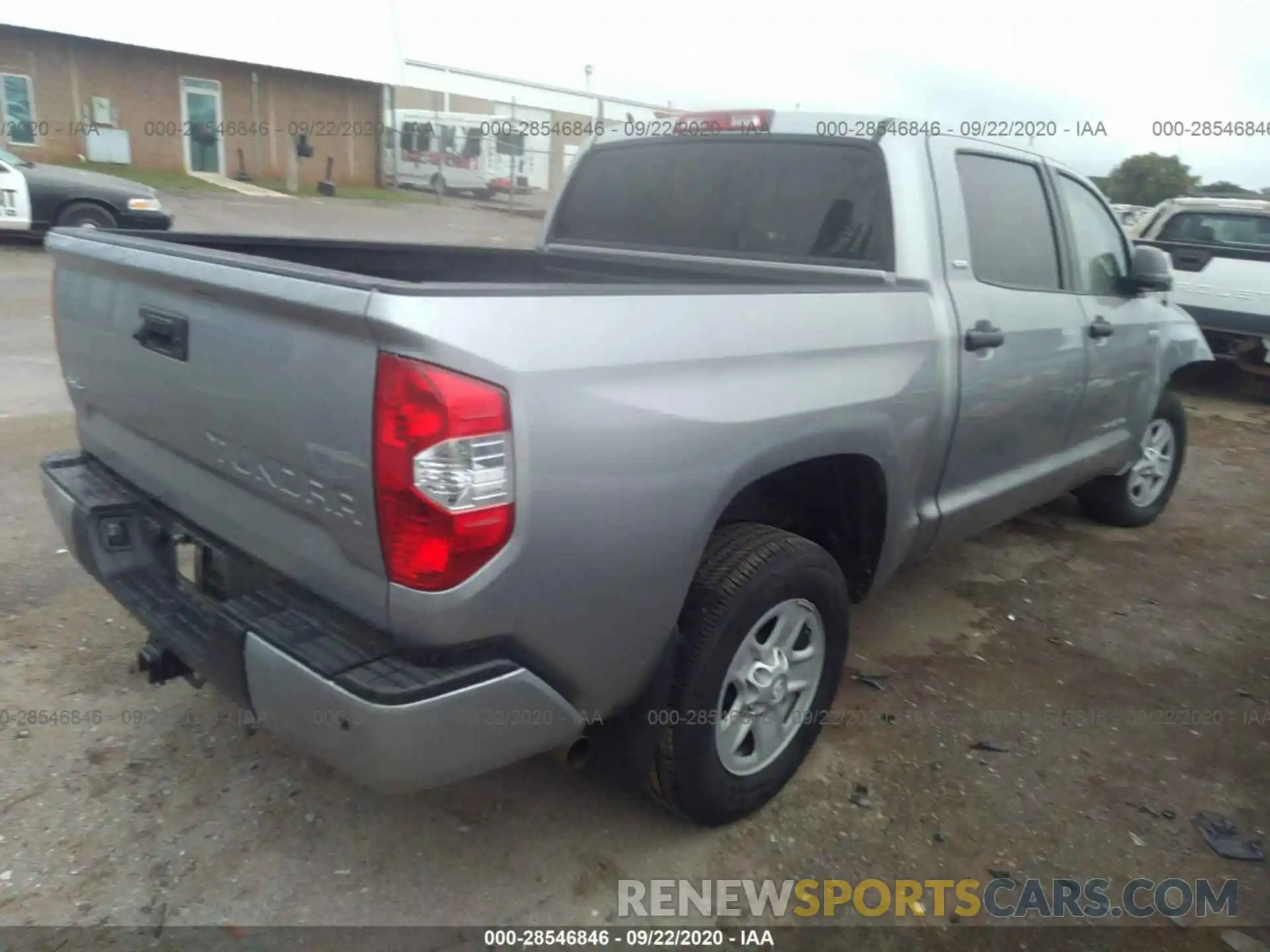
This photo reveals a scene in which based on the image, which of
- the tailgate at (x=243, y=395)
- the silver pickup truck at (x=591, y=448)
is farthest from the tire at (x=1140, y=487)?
the tailgate at (x=243, y=395)

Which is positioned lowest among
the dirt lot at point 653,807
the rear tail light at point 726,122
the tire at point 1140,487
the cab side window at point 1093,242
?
the dirt lot at point 653,807

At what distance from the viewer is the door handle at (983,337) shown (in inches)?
126

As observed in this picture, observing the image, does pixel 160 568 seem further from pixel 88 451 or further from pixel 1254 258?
pixel 1254 258

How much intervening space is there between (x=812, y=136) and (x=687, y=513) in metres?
1.76

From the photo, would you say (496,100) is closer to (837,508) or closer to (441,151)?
(441,151)

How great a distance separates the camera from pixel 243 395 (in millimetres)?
2105

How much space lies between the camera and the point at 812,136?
3.37 metres

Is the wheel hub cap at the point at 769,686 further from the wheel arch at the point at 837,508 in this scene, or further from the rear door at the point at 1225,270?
the rear door at the point at 1225,270

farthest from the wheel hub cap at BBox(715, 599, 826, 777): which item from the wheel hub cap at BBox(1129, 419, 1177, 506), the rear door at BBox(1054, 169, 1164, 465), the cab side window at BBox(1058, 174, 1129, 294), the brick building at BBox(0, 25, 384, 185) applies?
the brick building at BBox(0, 25, 384, 185)

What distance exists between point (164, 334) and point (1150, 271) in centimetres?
387

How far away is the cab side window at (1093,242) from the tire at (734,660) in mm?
2151

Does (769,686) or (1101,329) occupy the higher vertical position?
(1101,329)

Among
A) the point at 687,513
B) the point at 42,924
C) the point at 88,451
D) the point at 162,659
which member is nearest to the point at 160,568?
the point at 162,659

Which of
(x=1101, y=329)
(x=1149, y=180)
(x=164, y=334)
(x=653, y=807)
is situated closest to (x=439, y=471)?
(x=164, y=334)
